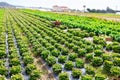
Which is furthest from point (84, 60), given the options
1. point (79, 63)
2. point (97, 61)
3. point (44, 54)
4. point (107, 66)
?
point (44, 54)

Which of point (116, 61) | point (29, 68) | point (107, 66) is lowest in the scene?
point (29, 68)

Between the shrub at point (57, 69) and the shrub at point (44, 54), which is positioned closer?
the shrub at point (57, 69)

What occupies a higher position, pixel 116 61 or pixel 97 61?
pixel 116 61

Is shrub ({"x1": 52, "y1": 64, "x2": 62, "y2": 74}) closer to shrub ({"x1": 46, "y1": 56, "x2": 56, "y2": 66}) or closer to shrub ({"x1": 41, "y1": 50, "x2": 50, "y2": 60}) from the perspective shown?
shrub ({"x1": 46, "y1": 56, "x2": 56, "y2": 66})

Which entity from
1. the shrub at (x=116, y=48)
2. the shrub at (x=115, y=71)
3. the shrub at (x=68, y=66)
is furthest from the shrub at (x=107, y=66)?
the shrub at (x=116, y=48)

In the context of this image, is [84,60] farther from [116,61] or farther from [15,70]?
[15,70]

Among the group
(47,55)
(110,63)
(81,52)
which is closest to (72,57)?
(81,52)

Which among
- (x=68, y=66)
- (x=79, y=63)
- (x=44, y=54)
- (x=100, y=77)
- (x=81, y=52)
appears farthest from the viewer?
(x=44, y=54)

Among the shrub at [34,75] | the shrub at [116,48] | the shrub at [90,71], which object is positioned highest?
the shrub at [116,48]

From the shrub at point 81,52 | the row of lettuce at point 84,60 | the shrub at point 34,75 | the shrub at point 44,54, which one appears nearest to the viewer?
the row of lettuce at point 84,60

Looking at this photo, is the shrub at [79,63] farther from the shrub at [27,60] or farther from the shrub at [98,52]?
the shrub at [27,60]

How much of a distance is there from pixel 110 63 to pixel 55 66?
3311 mm

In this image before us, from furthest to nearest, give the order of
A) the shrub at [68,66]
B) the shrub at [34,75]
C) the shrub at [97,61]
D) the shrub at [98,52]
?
the shrub at [98,52] < the shrub at [68,66] < the shrub at [97,61] < the shrub at [34,75]

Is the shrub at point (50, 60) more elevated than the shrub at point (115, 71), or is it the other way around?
the shrub at point (115, 71)
